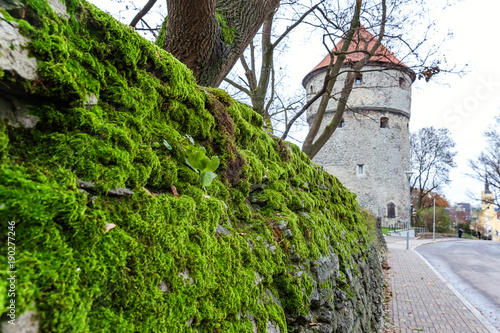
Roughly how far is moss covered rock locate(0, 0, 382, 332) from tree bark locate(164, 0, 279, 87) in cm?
157

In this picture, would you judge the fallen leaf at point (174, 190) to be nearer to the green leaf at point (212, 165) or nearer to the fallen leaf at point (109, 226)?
the green leaf at point (212, 165)

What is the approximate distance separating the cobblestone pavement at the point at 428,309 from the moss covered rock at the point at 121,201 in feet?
14.8

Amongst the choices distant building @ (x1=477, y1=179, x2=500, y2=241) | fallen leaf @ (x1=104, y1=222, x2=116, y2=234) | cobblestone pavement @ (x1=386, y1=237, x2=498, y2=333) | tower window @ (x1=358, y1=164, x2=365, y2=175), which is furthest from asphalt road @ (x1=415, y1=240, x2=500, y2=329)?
distant building @ (x1=477, y1=179, x2=500, y2=241)

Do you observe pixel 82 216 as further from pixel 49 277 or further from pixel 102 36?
pixel 102 36

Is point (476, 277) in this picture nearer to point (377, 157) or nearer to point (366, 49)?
point (366, 49)

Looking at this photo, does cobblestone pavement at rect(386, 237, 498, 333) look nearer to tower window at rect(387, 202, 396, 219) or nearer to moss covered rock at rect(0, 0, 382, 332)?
moss covered rock at rect(0, 0, 382, 332)

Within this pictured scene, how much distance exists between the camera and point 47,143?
4.00 feet

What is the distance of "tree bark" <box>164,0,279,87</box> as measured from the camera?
140 inches

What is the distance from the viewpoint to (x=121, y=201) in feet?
4.38

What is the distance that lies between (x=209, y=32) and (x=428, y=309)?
7.18 meters

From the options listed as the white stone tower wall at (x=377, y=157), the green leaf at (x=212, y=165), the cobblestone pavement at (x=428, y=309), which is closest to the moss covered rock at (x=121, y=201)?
the green leaf at (x=212, y=165)

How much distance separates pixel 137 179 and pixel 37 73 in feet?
1.85

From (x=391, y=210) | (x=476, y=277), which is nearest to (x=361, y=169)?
(x=391, y=210)

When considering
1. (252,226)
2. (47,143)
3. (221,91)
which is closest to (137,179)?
(47,143)
